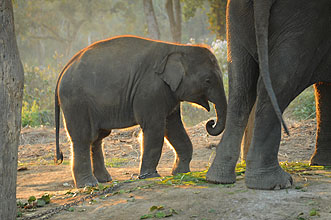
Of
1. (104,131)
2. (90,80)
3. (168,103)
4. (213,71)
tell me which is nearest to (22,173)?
(104,131)

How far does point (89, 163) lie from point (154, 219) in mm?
2653

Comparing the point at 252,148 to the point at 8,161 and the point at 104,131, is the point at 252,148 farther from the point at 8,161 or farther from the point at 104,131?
the point at 104,131

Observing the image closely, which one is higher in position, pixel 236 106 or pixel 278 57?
pixel 278 57

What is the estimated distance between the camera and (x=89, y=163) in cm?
642

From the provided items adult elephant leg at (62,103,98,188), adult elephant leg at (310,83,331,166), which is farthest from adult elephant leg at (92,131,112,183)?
adult elephant leg at (310,83,331,166)

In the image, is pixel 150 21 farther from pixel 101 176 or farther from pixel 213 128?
pixel 213 128

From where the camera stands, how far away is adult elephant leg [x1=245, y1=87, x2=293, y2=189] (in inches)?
178

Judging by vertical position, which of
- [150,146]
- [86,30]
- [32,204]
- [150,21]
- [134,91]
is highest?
[86,30]

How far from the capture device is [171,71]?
6.38m

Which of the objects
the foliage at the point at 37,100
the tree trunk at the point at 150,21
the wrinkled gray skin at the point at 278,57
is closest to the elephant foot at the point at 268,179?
the wrinkled gray skin at the point at 278,57

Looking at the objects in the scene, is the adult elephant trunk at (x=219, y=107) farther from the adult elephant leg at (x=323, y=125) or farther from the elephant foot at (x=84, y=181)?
the elephant foot at (x=84, y=181)

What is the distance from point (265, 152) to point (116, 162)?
4.80m

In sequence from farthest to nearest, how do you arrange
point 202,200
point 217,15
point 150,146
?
point 217,15
point 150,146
point 202,200

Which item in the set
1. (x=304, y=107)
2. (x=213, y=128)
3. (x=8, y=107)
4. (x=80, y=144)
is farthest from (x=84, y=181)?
(x=304, y=107)
